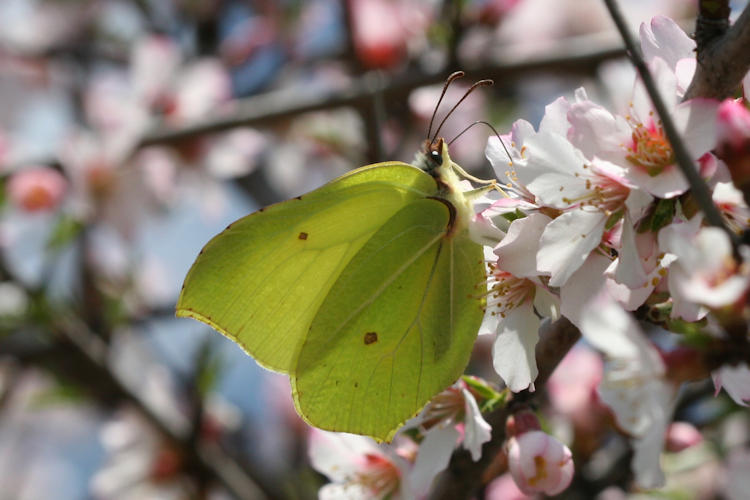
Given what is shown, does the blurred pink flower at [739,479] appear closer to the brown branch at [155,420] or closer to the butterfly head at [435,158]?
the butterfly head at [435,158]

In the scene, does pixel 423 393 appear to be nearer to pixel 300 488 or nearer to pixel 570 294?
pixel 570 294

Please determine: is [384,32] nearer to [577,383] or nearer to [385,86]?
[385,86]

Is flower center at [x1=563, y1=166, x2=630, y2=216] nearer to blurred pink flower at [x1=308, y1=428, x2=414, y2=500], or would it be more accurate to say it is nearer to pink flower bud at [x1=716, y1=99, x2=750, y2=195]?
pink flower bud at [x1=716, y1=99, x2=750, y2=195]

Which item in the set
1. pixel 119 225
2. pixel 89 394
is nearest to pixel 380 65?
pixel 119 225

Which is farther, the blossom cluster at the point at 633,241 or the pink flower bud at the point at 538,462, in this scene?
the pink flower bud at the point at 538,462

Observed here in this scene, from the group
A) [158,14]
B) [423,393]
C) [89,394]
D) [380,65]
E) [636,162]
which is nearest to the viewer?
[636,162]

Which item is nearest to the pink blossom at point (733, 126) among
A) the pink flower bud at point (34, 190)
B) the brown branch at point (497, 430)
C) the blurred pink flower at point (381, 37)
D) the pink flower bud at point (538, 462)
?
the brown branch at point (497, 430)
